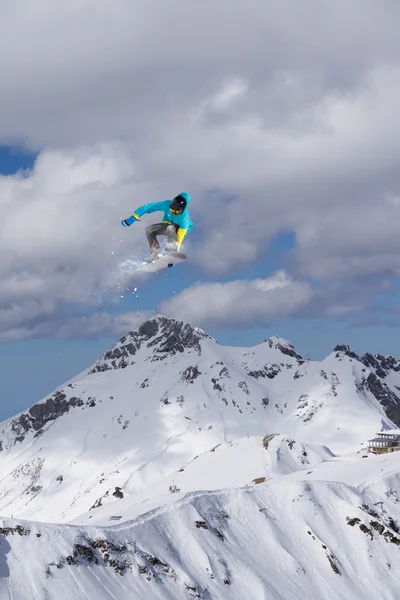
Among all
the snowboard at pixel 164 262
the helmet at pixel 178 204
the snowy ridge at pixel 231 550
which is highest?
the helmet at pixel 178 204

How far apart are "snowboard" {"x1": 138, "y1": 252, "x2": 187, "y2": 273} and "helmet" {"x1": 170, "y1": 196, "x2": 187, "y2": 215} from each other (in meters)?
3.07

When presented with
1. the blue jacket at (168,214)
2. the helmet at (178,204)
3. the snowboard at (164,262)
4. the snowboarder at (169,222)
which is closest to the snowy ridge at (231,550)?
the snowboard at (164,262)

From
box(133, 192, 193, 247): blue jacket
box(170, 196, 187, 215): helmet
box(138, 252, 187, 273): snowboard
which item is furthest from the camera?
box(138, 252, 187, 273): snowboard

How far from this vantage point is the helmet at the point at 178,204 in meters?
42.4

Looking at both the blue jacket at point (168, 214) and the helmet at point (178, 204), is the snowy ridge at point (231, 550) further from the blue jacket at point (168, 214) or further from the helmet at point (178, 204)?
the helmet at point (178, 204)

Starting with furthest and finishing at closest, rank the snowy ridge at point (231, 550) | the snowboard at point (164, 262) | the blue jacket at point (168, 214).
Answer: the snowy ridge at point (231, 550), the snowboard at point (164, 262), the blue jacket at point (168, 214)

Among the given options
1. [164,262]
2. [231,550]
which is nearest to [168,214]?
[164,262]

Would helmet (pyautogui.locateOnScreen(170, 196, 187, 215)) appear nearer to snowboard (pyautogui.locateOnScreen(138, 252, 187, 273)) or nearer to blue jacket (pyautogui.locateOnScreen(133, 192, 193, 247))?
blue jacket (pyautogui.locateOnScreen(133, 192, 193, 247))

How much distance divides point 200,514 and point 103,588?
63.2 feet

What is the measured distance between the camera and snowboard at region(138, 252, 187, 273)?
147 feet

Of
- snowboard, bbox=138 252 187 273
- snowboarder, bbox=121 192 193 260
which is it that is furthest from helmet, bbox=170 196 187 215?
snowboard, bbox=138 252 187 273

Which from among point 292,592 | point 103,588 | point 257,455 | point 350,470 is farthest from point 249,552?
point 257,455

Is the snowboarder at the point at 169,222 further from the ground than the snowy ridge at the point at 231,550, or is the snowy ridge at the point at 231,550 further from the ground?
the snowboarder at the point at 169,222

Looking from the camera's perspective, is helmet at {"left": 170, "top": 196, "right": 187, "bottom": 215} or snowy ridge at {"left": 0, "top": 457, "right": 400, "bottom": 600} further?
snowy ridge at {"left": 0, "top": 457, "right": 400, "bottom": 600}
